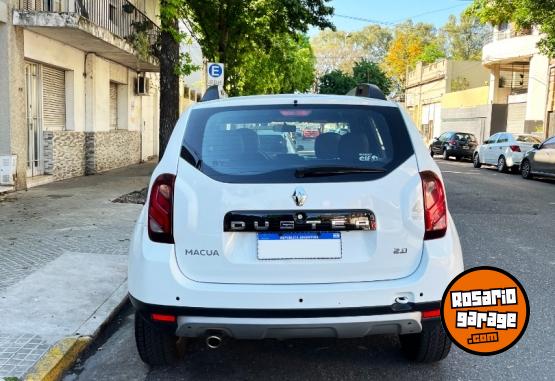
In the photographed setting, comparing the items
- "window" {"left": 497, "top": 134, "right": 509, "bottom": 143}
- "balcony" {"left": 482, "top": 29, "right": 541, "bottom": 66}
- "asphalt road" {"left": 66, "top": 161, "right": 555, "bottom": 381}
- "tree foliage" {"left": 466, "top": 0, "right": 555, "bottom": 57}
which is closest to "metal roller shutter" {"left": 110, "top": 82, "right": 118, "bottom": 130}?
"tree foliage" {"left": 466, "top": 0, "right": 555, "bottom": 57}

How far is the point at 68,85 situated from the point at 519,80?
28182 millimetres

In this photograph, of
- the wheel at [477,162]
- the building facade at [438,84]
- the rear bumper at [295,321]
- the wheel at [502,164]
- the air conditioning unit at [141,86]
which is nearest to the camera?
the rear bumper at [295,321]

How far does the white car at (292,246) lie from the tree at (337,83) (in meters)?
50.9

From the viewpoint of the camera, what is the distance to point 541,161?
17.2 meters

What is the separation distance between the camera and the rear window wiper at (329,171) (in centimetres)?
332

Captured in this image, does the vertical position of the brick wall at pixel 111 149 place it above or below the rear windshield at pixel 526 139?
below

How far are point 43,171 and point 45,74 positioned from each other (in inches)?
89.5

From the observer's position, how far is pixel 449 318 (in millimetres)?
3270

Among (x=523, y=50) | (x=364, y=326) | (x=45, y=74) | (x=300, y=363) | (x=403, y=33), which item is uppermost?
(x=403, y=33)

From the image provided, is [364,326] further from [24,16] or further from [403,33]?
[403,33]

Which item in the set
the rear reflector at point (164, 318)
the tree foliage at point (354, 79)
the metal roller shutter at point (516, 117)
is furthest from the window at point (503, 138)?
the tree foliage at point (354, 79)

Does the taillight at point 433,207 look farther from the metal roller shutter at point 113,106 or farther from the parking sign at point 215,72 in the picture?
the metal roller shutter at point 113,106

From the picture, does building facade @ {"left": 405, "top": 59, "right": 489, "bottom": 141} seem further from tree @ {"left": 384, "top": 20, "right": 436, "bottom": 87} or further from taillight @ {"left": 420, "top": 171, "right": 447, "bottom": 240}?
taillight @ {"left": 420, "top": 171, "right": 447, "bottom": 240}

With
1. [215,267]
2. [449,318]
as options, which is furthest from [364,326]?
[215,267]
